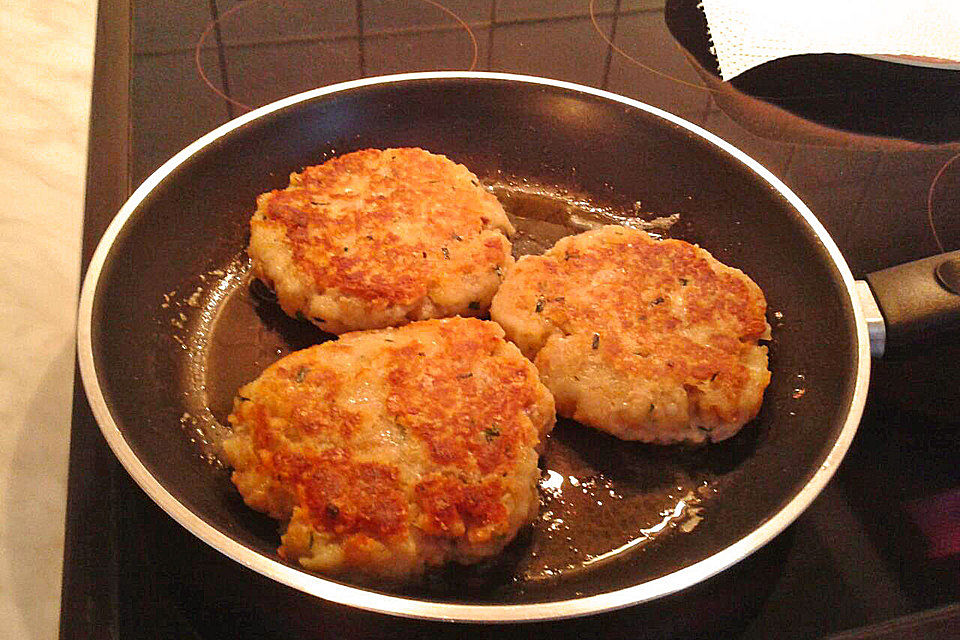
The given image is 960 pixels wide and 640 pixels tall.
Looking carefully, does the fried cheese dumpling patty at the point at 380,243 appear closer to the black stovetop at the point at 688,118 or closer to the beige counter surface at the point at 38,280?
the black stovetop at the point at 688,118

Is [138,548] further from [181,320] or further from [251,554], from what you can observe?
[181,320]

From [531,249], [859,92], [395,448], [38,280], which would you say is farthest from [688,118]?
[38,280]

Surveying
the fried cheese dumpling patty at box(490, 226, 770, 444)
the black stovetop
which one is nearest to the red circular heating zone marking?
the black stovetop

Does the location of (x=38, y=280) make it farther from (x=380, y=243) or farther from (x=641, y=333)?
(x=641, y=333)

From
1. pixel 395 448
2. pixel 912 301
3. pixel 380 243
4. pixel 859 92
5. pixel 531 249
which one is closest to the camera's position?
pixel 395 448

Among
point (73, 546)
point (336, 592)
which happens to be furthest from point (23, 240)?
point (336, 592)

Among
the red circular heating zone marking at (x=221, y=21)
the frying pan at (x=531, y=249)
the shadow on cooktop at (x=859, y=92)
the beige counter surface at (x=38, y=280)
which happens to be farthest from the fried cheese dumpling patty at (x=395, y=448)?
the shadow on cooktop at (x=859, y=92)
